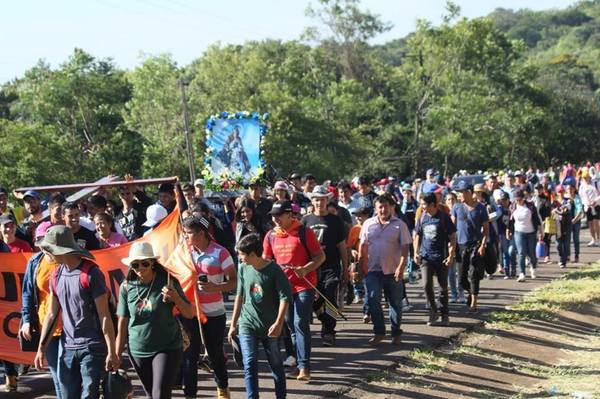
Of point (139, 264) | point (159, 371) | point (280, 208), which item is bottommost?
point (159, 371)

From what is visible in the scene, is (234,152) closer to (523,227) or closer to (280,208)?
(523,227)

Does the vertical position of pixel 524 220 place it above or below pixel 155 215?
below

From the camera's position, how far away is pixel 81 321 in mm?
6699

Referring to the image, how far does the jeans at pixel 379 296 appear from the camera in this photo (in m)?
10.8

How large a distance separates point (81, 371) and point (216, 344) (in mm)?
1603

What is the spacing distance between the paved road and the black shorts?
8.25 metres

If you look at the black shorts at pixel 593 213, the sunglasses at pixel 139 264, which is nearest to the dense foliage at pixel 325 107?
the black shorts at pixel 593 213

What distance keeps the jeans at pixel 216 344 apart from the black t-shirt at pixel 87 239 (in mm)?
1701

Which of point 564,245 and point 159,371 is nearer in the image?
point 159,371

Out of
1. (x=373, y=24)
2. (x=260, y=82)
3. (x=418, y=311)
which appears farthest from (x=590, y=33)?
(x=418, y=311)

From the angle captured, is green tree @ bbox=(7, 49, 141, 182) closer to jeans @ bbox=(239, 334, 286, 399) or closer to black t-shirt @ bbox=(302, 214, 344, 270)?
black t-shirt @ bbox=(302, 214, 344, 270)

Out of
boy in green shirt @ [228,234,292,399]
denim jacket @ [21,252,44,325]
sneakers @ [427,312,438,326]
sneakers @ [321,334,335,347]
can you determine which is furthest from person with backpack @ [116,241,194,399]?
sneakers @ [427,312,438,326]

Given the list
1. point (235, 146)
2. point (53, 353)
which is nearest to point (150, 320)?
point (53, 353)

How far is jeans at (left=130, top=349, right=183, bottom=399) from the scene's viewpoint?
670 centimetres
